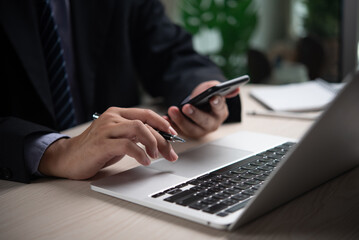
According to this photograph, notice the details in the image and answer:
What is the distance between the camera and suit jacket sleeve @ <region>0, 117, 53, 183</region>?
2.46 feet

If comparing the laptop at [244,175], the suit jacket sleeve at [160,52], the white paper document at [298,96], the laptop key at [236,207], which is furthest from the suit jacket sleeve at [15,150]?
the white paper document at [298,96]

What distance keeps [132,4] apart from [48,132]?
0.81 meters

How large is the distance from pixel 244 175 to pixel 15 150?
0.43m

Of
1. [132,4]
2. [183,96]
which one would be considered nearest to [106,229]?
[183,96]

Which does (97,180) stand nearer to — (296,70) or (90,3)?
(90,3)

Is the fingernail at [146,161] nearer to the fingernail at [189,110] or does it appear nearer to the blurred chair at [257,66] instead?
the fingernail at [189,110]

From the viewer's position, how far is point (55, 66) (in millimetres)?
1228

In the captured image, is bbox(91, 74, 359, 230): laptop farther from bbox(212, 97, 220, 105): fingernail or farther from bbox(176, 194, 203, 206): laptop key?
bbox(212, 97, 220, 105): fingernail

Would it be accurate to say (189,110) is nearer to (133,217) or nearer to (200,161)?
(200,161)

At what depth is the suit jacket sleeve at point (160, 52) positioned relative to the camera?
4.52 feet

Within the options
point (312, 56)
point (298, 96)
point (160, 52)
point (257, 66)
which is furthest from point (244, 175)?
point (257, 66)

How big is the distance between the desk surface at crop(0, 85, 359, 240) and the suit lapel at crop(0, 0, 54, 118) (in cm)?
48

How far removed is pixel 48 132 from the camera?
0.82 metres

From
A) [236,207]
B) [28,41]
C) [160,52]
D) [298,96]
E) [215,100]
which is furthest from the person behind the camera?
[160,52]
